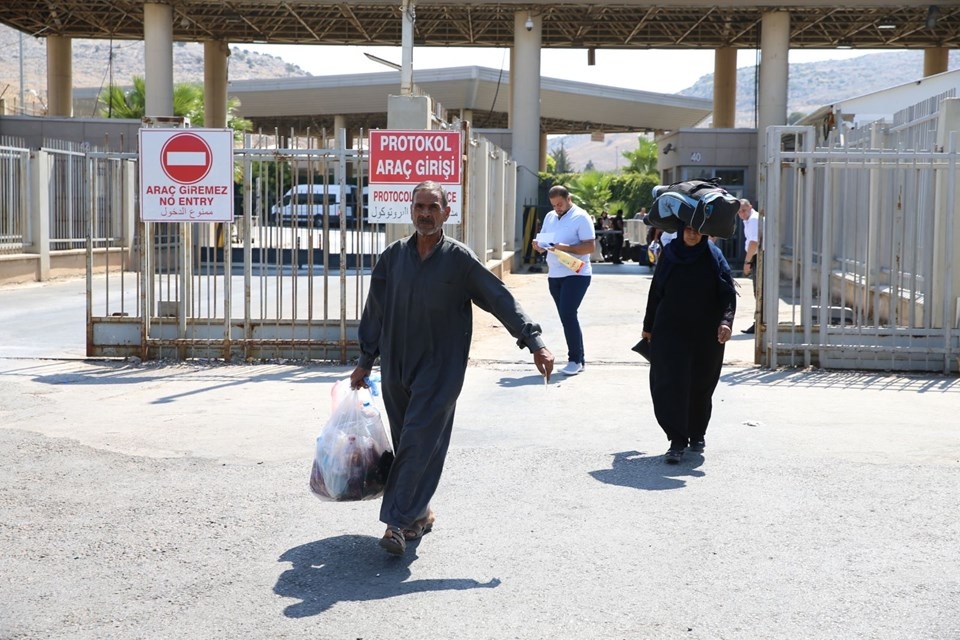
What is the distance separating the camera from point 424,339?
5.71m

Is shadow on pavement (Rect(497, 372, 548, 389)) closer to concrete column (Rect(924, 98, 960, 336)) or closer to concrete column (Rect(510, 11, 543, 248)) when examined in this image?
concrete column (Rect(924, 98, 960, 336))

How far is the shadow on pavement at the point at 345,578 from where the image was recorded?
200 inches

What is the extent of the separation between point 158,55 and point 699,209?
29.3 meters

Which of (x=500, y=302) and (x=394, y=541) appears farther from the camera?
(x=500, y=302)

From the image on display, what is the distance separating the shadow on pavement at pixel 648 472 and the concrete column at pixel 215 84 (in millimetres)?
33637

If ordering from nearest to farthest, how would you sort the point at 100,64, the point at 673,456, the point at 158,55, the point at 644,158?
the point at 673,456, the point at 158,55, the point at 644,158, the point at 100,64

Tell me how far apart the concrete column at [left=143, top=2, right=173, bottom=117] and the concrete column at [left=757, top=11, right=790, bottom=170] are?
1727 centimetres

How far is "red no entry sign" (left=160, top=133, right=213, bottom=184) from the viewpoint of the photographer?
11828 mm

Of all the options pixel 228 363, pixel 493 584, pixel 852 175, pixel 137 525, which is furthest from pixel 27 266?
pixel 493 584

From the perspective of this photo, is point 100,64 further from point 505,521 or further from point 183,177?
point 505,521

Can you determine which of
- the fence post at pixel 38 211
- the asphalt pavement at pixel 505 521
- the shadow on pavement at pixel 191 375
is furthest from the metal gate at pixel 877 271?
the fence post at pixel 38 211

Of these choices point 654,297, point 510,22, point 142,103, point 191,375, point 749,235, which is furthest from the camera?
point 142,103

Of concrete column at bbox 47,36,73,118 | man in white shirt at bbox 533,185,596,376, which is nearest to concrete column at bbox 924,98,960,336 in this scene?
man in white shirt at bbox 533,185,596,376

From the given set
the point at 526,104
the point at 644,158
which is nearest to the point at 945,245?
the point at 526,104
